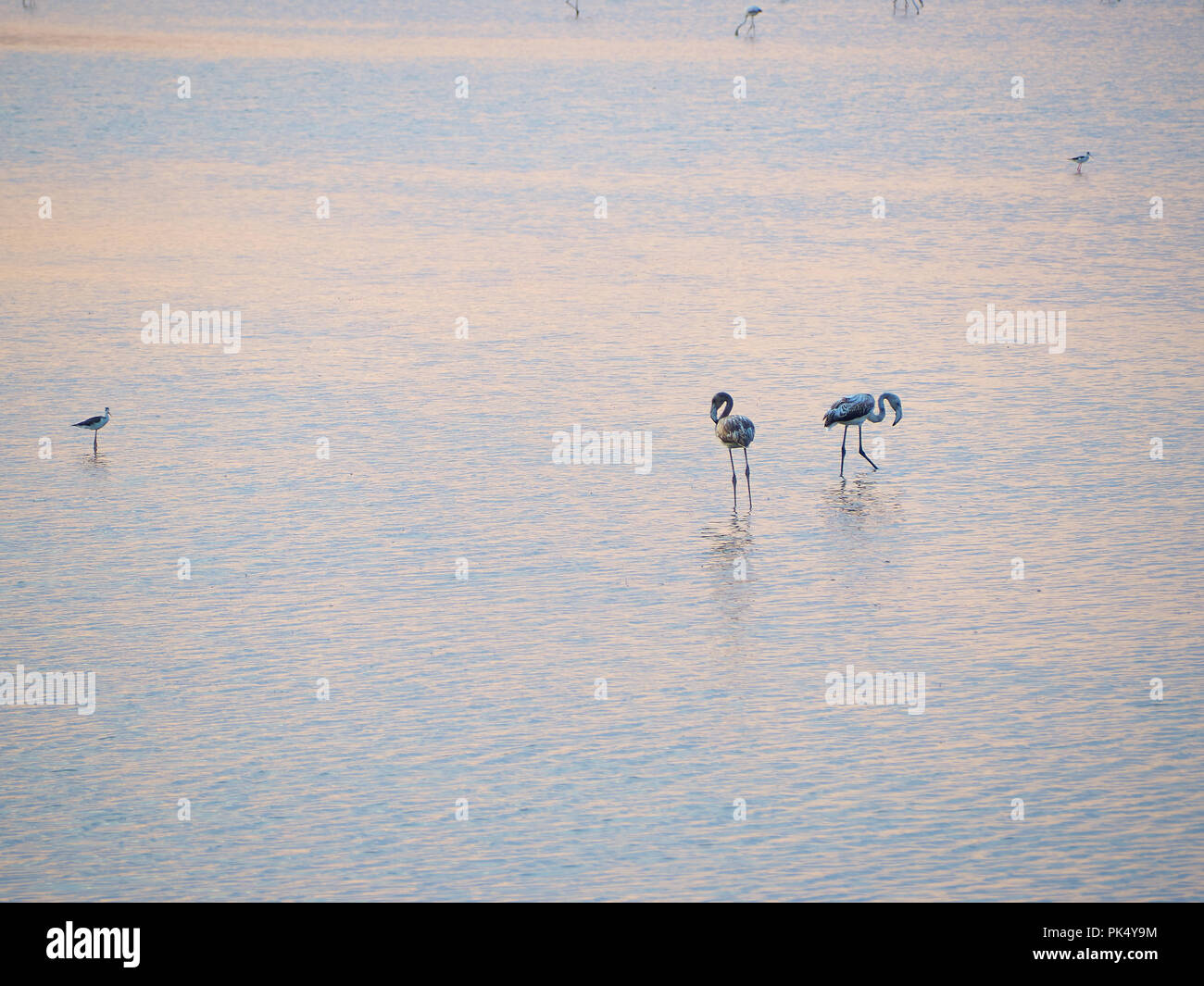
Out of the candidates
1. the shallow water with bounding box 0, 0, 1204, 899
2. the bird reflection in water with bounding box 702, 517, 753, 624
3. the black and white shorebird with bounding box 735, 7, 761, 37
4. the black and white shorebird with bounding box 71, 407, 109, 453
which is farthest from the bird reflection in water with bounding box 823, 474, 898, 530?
the black and white shorebird with bounding box 735, 7, 761, 37

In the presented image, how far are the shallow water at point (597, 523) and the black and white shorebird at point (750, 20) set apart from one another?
694 inches

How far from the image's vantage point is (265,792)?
10828 millimetres

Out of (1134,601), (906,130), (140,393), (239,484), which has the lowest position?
(1134,601)

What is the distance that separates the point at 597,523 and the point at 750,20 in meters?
44.4

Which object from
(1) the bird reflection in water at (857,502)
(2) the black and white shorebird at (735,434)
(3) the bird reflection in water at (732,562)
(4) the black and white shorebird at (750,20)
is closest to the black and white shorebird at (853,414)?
(1) the bird reflection in water at (857,502)

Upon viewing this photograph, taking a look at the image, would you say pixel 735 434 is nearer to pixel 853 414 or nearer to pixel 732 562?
pixel 853 414

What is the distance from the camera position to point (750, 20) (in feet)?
185

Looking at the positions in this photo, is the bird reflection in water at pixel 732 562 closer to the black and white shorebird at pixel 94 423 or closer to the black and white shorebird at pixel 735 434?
the black and white shorebird at pixel 735 434

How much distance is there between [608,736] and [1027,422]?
8943 millimetres

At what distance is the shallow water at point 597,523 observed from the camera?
10.4 metres

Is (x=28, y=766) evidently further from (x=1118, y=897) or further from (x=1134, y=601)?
(x=1134, y=601)

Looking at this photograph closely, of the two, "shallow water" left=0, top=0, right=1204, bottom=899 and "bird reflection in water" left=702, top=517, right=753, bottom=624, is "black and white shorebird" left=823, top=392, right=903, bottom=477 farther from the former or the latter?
"bird reflection in water" left=702, top=517, right=753, bottom=624
